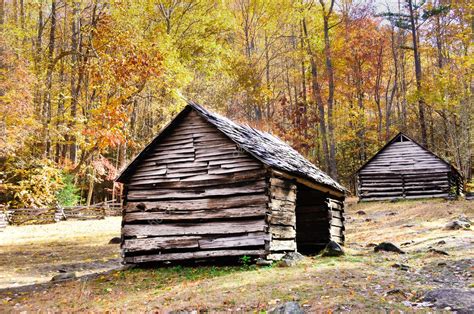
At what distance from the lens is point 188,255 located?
1140 cm

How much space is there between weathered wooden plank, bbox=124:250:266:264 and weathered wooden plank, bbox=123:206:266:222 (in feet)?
2.97

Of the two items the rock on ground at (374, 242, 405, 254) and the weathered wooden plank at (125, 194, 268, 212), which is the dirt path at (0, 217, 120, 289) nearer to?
the weathered wooden plank at (125, 194, 268, 212)

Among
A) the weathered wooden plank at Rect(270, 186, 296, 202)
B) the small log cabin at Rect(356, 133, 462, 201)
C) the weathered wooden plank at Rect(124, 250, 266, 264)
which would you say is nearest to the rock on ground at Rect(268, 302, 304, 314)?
the weathered wooden plank at Rect(124, 250, 266, 264)

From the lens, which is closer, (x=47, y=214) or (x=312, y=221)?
(x=312, y=221)

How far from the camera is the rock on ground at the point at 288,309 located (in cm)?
618

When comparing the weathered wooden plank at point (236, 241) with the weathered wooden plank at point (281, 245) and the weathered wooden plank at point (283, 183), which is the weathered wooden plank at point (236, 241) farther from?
the weathered wooden plank at point (283, 183)

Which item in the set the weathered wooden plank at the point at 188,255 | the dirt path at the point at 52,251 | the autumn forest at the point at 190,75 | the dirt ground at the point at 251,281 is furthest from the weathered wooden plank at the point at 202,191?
the autumn forest at the point at 190,75

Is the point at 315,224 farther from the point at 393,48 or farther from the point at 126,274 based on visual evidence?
the point at 393,48

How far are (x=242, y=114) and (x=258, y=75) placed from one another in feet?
10.9

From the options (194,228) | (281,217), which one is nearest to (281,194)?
(281,217)

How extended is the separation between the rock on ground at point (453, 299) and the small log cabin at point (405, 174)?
23.4 meters

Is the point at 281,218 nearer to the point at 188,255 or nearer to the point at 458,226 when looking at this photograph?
the point at 188,255

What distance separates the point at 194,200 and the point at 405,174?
71.4 ft

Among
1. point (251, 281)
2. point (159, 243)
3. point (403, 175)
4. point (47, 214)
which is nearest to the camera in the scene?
point (251, 281)
